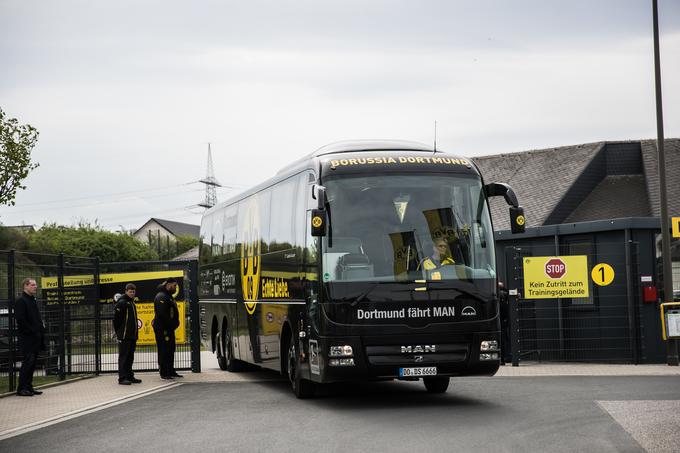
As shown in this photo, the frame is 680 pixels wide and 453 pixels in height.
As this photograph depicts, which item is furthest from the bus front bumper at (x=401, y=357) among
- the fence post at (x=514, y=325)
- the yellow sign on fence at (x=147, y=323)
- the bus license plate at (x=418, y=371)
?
the yellow sign on fence at (x=147, y=323)

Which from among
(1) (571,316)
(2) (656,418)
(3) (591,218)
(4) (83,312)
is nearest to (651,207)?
(3) (591,218)

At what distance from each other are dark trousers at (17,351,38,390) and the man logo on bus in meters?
3.79

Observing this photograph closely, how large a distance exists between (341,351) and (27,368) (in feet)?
19.1

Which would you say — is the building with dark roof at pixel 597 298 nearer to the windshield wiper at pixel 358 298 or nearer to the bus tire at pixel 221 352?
the bus tire at pixel 221 352

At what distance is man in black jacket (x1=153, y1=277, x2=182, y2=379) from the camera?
64.2 ft

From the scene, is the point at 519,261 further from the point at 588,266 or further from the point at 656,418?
the point at 656,418

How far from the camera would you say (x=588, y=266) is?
2161 cm

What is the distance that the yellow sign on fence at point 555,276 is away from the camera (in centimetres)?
2142

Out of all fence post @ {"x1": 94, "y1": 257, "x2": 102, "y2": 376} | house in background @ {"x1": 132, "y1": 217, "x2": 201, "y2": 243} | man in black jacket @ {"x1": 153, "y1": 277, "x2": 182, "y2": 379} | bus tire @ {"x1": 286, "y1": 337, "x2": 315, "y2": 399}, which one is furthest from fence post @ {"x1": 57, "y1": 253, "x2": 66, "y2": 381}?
house in background @ {"x1": 132, "y1": 217, "x2": 201, "y2": 243}

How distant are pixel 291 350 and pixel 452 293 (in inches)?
118

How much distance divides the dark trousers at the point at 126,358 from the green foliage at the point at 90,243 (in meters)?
54.3

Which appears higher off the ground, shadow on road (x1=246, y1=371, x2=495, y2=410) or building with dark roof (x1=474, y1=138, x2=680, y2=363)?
building with dark roof (x1=474, y1=138, x2=680, y2=363)

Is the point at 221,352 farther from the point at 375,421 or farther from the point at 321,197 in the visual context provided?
the point at 375,421

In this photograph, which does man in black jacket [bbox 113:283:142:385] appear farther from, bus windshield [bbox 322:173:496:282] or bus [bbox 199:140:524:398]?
bus windshield [bbox 322:173:496:282]
